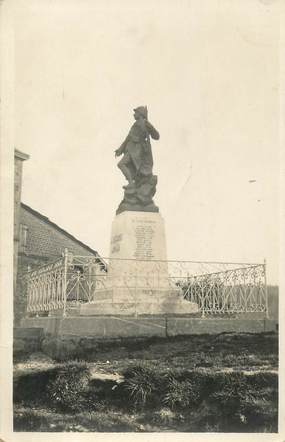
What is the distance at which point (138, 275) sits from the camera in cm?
1029

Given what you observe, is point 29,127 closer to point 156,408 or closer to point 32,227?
point 156,408

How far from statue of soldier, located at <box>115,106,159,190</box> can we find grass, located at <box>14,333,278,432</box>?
4.14 m

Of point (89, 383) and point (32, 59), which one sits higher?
point (32, 59)

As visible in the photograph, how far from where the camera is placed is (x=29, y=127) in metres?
7.86

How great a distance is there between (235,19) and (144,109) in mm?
2260

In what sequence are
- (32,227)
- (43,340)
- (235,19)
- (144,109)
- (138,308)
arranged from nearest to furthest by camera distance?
(235,19), (43,340), (144,109), (138,308), (32,227)

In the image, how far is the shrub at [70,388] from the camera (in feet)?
23.5

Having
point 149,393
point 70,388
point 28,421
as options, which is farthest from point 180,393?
point 28,421

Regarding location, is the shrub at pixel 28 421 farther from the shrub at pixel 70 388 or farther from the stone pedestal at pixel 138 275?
the stone pedestal at pixel 138 275

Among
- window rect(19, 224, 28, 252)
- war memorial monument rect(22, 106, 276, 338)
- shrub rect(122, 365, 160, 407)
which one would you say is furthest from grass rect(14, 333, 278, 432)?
window rect(19, 224, 28, 252)

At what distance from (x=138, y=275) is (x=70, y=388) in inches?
133

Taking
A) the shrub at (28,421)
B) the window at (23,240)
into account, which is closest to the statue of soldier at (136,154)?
the shrub at (28,421)

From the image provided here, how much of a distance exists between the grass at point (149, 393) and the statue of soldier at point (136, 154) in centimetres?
414

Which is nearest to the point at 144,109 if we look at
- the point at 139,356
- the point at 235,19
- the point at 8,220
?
the point at 235,19
